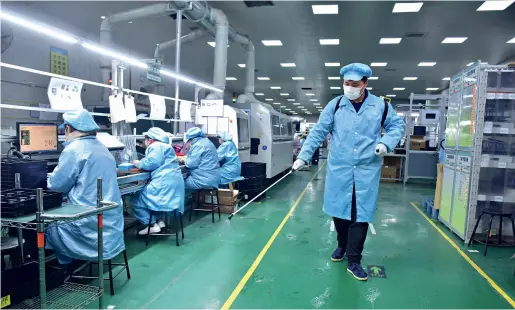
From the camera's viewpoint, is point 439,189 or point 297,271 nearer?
point 297,271

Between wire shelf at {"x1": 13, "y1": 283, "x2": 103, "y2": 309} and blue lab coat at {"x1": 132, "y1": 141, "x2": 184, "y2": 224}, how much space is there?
3.52 feet

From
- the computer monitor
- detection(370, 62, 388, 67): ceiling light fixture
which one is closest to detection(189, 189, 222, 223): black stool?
the computer monitor

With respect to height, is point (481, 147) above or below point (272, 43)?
below

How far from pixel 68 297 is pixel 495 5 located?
733cm

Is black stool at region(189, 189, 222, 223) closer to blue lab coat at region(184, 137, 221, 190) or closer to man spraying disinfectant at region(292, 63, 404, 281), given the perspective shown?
blue lab coat at region(184, 137, 221, 190)

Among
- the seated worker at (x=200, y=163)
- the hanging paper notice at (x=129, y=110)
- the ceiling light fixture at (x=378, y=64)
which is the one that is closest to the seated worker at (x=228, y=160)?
the seated worker at (x=200, y=163)

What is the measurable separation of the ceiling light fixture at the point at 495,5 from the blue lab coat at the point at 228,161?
4990 mm

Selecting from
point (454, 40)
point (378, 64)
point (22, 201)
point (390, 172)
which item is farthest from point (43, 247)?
point (378, 64)

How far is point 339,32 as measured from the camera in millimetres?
7359

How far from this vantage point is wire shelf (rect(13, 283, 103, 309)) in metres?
2.07

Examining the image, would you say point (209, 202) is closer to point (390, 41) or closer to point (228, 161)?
point (228, 161)

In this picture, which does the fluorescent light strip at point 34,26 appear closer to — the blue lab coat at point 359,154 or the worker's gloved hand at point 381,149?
the blue lab coat at point 359,154

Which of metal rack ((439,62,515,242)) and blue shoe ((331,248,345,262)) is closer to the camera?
blue shoe ((331,248,345,262))

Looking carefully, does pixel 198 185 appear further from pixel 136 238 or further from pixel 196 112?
pixel 196 112
